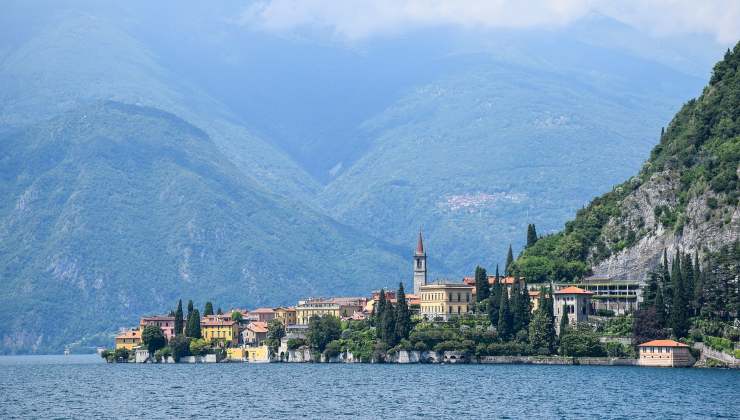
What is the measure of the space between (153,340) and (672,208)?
60.5 meters

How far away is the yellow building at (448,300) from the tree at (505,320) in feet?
56.6

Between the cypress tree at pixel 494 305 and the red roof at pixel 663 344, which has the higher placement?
the cypress tree at pixel 494 305

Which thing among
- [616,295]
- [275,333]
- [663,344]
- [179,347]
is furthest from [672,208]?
[179,347]

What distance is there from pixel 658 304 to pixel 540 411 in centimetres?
4563

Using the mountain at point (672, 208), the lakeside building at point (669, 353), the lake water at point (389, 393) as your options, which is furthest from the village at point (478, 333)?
the lake water at point (389, 393)

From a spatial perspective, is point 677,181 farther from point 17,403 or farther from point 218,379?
point 17,403

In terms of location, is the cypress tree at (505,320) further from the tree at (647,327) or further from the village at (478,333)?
the tree at (647,327)

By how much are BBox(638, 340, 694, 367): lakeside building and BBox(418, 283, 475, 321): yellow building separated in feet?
115

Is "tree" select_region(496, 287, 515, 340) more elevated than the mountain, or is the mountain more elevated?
the mountain

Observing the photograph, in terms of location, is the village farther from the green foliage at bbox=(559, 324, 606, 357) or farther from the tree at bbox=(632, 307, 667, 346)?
the tree at bbox=(632, 307, 667, 346)

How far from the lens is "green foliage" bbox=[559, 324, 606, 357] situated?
160 m

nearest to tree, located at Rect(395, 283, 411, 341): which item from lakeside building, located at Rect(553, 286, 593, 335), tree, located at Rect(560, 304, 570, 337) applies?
lakeside building, located at Rect(553, 286, 593, 335)

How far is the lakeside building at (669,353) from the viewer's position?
150250 mm

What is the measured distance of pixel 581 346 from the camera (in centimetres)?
15962
